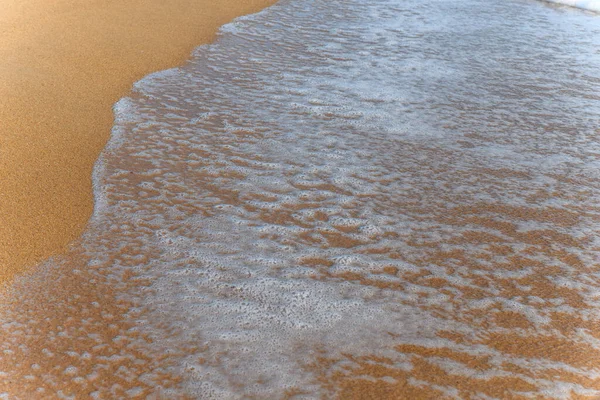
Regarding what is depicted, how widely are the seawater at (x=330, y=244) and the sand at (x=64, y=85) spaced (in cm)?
14

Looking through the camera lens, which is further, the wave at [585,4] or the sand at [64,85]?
the wave at [585,4]

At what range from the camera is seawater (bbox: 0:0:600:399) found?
6.52 ft

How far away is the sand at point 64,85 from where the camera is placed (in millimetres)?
2629

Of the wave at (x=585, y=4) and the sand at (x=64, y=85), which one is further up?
the wave at (x=585, y=4)

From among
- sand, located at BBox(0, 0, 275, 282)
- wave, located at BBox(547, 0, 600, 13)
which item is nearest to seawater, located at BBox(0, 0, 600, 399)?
sand, located at BBox(0, 0, 275, 282)

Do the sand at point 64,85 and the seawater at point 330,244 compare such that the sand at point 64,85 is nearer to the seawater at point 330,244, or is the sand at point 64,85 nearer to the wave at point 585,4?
the seawater at point 330,244

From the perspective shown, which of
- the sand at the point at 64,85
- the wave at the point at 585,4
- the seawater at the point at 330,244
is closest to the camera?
the seawater at the point at 330,244

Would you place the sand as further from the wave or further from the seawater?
the wave

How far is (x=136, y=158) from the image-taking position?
10.3ft

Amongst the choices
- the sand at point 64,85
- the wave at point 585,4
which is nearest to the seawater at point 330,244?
the sand at point 64,85

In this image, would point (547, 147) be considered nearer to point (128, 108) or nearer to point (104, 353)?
point (128, 108)

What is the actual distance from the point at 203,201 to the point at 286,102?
1.28 m

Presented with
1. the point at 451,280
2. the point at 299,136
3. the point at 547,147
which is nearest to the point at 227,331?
the point at 451,280

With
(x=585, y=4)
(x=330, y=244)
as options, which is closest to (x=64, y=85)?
(x=330, y=244)
